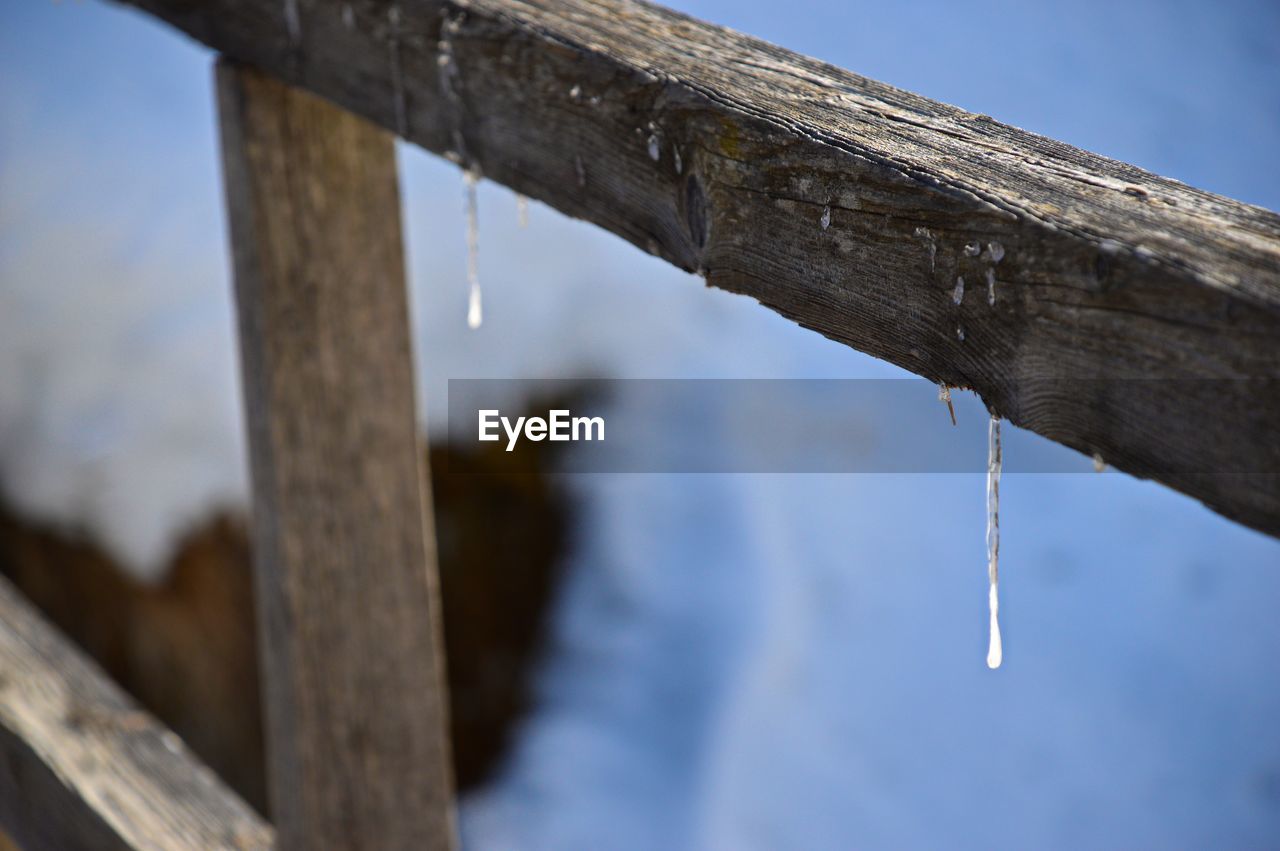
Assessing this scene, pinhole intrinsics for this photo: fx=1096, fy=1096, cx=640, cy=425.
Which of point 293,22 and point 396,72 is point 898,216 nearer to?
point 396,72

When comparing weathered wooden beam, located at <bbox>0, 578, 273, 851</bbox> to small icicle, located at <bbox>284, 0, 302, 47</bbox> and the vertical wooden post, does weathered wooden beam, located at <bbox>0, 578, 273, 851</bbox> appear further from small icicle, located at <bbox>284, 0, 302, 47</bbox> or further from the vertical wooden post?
small icicle, located at <bbox>284, 0, 302, 47</bbox>

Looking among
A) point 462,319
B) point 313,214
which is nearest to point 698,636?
point 462,319

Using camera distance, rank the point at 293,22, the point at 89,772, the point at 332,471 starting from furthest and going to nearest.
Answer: the point at 89,772 < the point at 332,471 < the point at 293,22

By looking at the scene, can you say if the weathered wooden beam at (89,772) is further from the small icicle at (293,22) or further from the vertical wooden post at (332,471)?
the small icicle at (293,22)

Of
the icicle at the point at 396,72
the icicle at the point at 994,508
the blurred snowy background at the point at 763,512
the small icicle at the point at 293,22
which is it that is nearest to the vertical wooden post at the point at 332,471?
the small icicle at the point at 293,22

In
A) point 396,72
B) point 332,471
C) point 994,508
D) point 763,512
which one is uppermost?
point 396,72

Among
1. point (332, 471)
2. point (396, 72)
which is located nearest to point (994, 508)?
point (396, 72)

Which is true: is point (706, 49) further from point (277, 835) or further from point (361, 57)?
point (277, 835)
